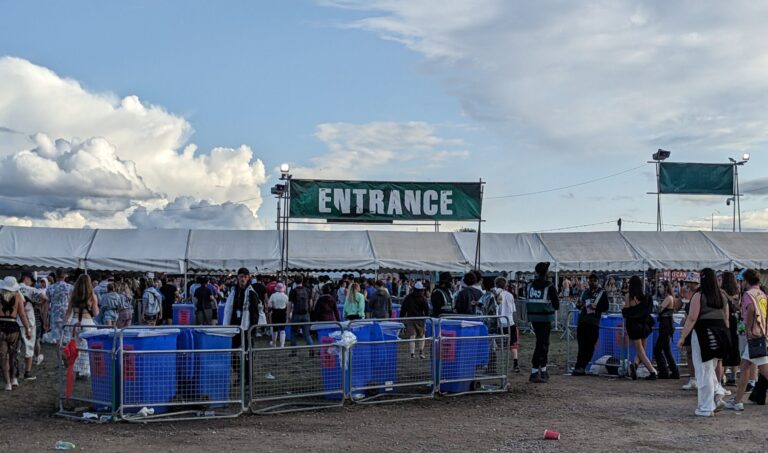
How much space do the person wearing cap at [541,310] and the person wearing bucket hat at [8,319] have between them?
7115 mm

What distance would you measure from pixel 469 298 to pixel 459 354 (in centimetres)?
302

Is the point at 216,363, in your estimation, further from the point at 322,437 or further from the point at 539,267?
the point at 539,267

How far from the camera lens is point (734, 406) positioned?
9.60m

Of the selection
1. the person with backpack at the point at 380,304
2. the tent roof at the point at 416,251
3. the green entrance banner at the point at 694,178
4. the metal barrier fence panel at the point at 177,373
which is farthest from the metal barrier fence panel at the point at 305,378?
the green entrance banner at the point at 694,178

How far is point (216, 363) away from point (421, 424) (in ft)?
7.80

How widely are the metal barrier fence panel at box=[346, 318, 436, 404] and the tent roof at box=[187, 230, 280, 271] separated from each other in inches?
634

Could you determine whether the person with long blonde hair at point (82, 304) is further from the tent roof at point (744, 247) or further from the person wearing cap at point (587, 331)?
the tent roof at point (744, 247)

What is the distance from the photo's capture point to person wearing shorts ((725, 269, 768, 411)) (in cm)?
961

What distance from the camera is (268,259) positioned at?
26234mm

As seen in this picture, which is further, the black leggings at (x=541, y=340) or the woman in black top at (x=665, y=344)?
the woman in black top at (x=665, y=344)

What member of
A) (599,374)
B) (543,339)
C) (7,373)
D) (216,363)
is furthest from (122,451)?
(599,374)

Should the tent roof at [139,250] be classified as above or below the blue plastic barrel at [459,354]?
above

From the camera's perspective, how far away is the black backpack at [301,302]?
16094 millimetres

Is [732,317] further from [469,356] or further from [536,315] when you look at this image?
[469,356]
